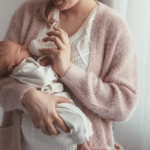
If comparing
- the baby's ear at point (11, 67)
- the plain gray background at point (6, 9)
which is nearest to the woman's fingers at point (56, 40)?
the baby's ear at point (11, 67)

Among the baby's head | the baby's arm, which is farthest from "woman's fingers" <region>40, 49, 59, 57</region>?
the baby's arm

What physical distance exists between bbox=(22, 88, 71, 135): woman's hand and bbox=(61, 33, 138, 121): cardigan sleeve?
0.10 meters

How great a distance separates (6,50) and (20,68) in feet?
0.40

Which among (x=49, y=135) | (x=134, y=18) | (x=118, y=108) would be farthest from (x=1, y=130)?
(x=134, y=18)

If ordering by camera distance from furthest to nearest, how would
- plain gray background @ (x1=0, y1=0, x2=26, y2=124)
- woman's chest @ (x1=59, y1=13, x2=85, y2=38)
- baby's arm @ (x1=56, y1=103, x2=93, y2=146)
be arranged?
plain gray background @ (x1=0, y1=0, x2=26, y2=124) → woman's chest @ (x1=59, y1=13, x2=85, y2=38) → baby's arm @ (x1=56, y1=103, x2=93, y2=146)

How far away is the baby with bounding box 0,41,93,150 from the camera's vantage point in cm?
75

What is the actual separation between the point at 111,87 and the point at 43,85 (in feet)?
1.05

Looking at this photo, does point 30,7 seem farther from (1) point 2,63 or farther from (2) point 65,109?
(2) point 65,109

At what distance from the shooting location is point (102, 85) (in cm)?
85

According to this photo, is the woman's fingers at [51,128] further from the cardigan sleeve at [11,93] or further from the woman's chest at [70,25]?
the woman's chest at [70,25]

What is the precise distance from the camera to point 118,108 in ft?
2.74

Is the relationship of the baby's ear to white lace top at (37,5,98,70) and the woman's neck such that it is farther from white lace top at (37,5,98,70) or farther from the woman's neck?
the woman's neck

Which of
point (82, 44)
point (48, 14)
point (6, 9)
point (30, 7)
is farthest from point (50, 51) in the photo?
point (6, 9)

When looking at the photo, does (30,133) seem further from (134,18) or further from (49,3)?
(134,18)
